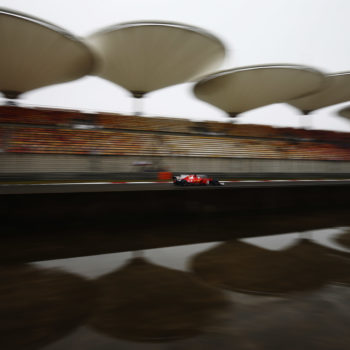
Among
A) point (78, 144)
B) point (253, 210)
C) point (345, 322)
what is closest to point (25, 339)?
point (345, 322)

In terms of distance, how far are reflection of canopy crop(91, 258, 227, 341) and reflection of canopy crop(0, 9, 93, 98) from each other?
15.2m

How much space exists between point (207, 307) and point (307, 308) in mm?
993

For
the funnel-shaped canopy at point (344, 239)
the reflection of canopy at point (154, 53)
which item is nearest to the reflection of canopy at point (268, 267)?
the funnel-shaped canopy at point (344, 239)

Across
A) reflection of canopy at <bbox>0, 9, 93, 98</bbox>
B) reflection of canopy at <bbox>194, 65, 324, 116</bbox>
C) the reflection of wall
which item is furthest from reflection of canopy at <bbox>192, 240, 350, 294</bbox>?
reflection of canopy at <bbox>194, 65, 324, 116</bbox>

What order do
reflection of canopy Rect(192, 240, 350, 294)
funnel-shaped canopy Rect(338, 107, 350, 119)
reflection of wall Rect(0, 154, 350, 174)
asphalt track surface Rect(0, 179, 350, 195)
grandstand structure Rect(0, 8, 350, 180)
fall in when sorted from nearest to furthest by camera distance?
reflection of canopy Rect(192, 240, 350, 294), asphalt track surface Rect(0, 179, 350, 195), reflection of wall Rect(0, 154, 350, 174), grandstand structure Rect(0, 8, 350, 180), funnel-shaped canopy Rect(338, 107, 350, 119)

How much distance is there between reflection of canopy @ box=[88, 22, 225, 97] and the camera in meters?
15.5

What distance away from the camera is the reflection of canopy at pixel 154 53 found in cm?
1548

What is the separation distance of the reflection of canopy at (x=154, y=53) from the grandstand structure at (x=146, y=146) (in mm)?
4139

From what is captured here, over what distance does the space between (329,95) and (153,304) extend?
30.4m

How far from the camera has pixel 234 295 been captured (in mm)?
2598

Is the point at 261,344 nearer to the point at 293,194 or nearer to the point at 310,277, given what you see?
the point at 310,277

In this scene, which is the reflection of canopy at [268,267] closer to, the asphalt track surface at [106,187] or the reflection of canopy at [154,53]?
the asphalt track surface at [106,187]

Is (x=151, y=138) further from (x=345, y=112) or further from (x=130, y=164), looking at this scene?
(x=345, y=112)

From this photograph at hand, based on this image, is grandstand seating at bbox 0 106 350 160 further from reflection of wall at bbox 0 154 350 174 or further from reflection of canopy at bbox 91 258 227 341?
reflection of canopy at bbox 91 258 227 341
